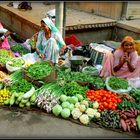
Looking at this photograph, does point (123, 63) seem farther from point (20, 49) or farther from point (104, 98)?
point (20, 49)

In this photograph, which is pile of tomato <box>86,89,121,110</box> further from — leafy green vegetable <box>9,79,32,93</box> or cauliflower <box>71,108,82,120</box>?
leafy green vegetable <box>9,79,32,93</box>

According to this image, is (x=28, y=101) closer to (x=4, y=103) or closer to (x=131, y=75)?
(x=4, y=103)

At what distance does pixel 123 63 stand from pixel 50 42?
67.0 inches

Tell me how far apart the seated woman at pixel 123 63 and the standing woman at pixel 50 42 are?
3.71 ft

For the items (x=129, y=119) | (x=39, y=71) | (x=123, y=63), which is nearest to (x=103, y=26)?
(x=123, y=63)

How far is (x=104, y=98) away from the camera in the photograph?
461 cm

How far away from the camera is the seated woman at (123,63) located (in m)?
5.05

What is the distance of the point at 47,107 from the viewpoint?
4.53m

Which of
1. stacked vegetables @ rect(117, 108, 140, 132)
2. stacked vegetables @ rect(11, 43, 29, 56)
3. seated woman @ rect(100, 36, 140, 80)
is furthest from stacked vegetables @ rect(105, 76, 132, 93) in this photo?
stacked vegetables @ rect(11, 43, 29, 56)

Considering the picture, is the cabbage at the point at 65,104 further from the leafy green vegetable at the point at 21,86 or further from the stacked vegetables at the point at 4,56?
the stacked vegetables at the point at 4,56

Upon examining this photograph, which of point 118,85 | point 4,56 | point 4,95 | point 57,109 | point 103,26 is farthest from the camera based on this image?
point 103,26

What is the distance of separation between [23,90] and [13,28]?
487 centimetres

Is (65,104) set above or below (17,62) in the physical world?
below

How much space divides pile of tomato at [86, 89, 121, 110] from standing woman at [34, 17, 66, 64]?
4.51ft
